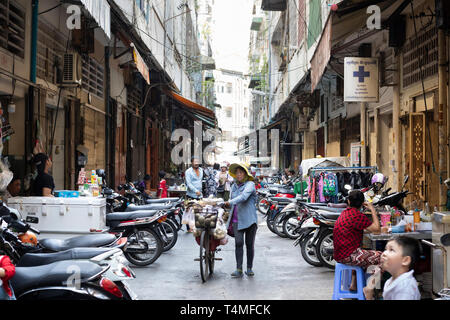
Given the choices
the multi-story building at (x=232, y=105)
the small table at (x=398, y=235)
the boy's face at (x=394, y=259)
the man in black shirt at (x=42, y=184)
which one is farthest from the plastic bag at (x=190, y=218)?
the multi-story building at (x=232, y=105)

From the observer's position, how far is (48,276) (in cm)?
405

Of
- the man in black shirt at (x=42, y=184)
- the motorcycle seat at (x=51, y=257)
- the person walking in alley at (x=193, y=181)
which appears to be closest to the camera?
the motorcycle seat at (x=51, y=257)

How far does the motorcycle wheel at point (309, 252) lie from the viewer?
852 cm

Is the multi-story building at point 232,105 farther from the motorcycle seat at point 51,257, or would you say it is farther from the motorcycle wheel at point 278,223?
the motorcycle seat at point 51,257

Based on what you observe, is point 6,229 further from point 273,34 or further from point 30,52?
point 273,34

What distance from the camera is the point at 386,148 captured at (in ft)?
45.5

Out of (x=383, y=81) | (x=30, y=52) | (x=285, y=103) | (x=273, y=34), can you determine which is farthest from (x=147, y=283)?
(x=273, y=34)

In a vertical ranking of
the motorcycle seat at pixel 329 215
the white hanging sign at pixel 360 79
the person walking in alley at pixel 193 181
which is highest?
the white hanging sign at pixel 360 79

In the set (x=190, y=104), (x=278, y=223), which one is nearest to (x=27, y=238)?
(x=278, y=223)

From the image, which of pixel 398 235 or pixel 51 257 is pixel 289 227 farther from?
pixel 51 257

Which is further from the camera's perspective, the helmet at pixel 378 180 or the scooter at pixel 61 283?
the helmet at pixel 378 180

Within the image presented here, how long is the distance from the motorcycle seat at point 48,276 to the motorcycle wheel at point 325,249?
4.88 meters

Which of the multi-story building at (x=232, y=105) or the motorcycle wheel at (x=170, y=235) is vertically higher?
the multi-story building at (x=232, y=105)
